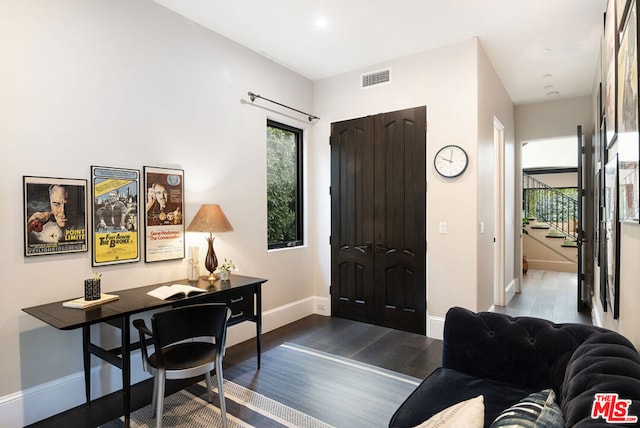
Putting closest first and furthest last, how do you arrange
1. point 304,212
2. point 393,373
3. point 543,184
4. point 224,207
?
point 393,373
point 224,207
point 304,212
point 543,184

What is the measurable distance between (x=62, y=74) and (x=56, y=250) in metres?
1.21

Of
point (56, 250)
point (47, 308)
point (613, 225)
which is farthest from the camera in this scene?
point (56, 250)

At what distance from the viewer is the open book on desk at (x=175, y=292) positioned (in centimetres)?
248

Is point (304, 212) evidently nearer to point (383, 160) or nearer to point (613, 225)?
point (383, 160)

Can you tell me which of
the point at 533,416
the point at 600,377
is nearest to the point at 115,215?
the point at 533,416

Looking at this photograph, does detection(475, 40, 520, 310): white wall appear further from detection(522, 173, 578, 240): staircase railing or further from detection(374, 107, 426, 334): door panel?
detection(522, 173, 578, 240): staircase railing

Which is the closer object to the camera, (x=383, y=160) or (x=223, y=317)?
(x=223, y=317)

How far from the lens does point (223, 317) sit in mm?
2168

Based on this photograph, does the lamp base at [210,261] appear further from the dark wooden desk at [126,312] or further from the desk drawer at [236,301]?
the desk drawer at [236,301]

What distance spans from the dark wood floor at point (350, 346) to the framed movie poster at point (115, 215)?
101cm

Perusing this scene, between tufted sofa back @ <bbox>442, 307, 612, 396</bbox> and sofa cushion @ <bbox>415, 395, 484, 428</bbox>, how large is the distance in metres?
0.79

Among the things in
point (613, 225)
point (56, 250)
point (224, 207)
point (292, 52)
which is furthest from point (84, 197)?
point (613, 225)

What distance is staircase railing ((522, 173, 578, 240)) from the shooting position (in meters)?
9.79

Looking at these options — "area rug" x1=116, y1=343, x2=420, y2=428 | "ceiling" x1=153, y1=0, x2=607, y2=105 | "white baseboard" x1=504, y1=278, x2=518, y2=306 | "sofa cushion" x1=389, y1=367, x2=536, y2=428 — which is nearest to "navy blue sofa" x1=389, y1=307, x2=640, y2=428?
"sofa cushion" x1=389, y1=367, x2=536, y2=428
